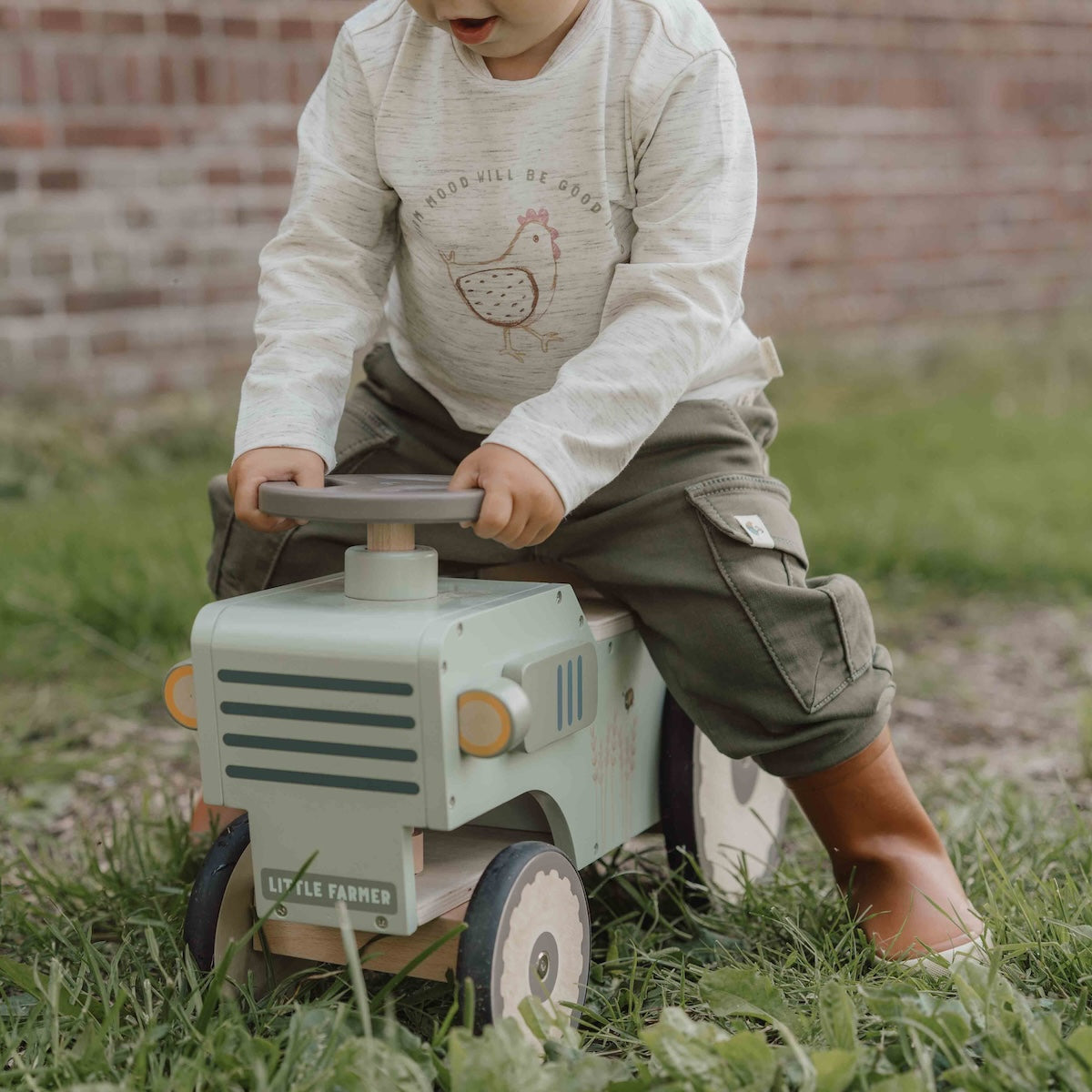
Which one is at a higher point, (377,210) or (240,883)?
(377,210)

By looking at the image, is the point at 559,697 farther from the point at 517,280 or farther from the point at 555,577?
the point at 517,280

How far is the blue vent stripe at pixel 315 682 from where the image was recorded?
1301 mm

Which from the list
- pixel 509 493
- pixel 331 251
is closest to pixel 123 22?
pixel 331 251

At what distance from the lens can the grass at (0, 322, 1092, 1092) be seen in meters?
1.25

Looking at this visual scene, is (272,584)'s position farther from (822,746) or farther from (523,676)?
(822,746)

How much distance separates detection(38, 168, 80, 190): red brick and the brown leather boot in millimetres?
2687

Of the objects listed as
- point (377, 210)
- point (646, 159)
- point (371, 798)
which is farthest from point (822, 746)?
point (377, 210)

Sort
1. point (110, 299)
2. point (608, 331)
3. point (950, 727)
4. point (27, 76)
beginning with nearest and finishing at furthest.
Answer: point (608, 331)
point (950, 727)
point (27, 76)
point (110, 299)

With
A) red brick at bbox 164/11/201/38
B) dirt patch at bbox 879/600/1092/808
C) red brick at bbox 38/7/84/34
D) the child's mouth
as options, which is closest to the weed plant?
dirt patch at bbox 879/600/1092/808

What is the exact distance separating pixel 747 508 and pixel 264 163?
2683 millimetres

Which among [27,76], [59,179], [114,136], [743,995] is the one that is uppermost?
[27,76]

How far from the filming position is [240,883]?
146cm

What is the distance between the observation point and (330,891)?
1.36m

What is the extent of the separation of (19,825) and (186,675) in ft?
2.39
